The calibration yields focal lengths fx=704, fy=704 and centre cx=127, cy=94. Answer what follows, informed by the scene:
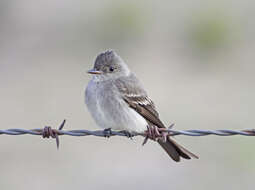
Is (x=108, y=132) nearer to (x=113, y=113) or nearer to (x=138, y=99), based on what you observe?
(x=113, y=113)

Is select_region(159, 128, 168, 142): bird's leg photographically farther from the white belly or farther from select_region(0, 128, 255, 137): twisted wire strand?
A: the white belly

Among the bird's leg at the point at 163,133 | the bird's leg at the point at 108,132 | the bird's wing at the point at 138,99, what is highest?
the bird's wing at the point at 138,99

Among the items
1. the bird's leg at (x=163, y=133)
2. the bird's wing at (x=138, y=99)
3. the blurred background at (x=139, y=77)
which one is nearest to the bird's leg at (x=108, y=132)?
the bird's wing at (x=138, y=99)

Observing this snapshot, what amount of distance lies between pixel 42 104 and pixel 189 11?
5741mm

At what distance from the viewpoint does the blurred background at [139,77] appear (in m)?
10.4

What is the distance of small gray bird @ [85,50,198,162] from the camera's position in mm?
7078

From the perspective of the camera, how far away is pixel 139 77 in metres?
13.4

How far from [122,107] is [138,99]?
27 centimetres

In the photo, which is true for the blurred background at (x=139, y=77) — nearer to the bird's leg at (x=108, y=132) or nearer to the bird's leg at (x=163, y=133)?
the bird's leg at (x=108, y=132)

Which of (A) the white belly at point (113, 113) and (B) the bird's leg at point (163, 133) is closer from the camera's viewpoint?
(B) the bird's leg at point (163, 133)

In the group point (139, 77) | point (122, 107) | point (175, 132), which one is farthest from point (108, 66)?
point (139, 77)

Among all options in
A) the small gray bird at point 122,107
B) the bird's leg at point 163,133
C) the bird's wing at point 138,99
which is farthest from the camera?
the bird's wing at point 138,99

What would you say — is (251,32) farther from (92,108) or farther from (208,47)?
(92,108)

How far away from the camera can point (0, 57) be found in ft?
49.3
